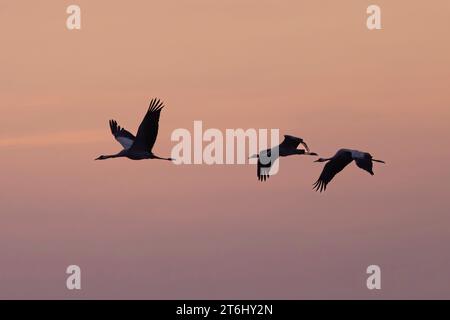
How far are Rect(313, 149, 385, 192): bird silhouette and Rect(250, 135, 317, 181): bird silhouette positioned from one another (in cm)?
89

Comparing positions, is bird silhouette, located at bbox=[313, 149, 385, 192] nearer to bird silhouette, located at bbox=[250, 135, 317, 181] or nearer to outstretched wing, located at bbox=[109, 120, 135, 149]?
bird silhouette, located at bbox=[250, 135, 317, 181]

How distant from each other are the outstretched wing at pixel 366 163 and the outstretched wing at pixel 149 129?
738 centimetres

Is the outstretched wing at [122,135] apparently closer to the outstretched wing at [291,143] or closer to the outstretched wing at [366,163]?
the outstretched wing at [291,143]

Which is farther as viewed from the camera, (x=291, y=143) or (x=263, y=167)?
(x=263, y=167)

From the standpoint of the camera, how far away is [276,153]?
52750 millimetres

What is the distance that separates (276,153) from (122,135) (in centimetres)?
628

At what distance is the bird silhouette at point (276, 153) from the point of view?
5188 cm

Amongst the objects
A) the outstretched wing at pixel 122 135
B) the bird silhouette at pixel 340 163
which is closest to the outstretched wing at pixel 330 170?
the bird silhouette at pixel 340 163

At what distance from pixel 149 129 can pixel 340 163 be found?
832cm

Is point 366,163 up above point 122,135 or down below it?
below

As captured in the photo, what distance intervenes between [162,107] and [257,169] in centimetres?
715

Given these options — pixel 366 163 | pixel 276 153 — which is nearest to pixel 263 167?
pixel 276 153

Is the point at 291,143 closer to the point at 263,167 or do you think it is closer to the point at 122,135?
the point at 263,167
